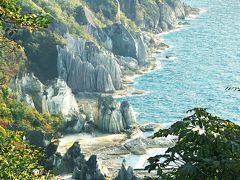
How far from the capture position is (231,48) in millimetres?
149125

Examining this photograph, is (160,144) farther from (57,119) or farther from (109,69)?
(109,69)

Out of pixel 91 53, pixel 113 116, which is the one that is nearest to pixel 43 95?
pixel 113 116

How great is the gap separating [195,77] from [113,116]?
41872 millimetres

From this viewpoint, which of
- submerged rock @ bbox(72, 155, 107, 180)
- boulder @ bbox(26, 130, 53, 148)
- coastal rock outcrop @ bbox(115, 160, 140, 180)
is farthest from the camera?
boulder @ bbox(26, 130, 53, 148)

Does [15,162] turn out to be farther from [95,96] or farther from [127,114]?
[95,96]

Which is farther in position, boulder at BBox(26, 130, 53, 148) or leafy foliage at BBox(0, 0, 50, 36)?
boulder at BBox(26, 130, 53, 148)

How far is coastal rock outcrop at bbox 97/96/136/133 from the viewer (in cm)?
8575

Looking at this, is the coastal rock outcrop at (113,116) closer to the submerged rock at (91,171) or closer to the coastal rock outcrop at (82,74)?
the coastal rock outcrop at (82,74)

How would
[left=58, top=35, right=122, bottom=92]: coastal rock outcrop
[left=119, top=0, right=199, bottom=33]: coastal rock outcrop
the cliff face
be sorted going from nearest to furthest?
the cliff face < [left=58, top=35, right=122, bottom=92]: coastal rock outcrop < [left=119, top=0, right=199, bottom=33]: coastal rock outcrop

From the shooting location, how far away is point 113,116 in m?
86.0

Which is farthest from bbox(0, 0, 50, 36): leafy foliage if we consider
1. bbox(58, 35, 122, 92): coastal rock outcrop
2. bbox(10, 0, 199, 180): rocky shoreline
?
bbox(58, 35, 122, 92): coastal rock outcrop

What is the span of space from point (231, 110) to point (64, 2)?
217 feet

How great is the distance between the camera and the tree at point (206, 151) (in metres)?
13.7

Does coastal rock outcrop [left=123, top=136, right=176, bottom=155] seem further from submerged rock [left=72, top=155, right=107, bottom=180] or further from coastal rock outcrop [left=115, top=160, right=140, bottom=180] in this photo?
coastal rock outcrop [left=115, top=160, right=140, bottom=180]
